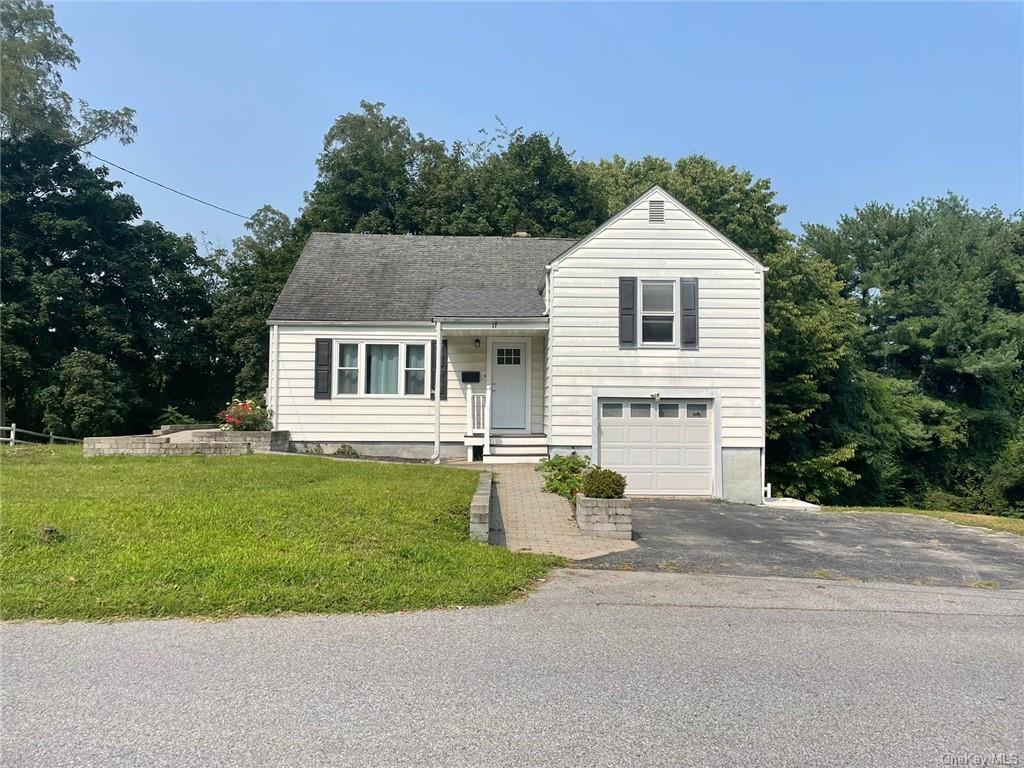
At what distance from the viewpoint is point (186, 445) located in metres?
14.3

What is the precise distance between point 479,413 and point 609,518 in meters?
7.68

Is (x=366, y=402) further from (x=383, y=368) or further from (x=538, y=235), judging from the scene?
(x=538, y=235)

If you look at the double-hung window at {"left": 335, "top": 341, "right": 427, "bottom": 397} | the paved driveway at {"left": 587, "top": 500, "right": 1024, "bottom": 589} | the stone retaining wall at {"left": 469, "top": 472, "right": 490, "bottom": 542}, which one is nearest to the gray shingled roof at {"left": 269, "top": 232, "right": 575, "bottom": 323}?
the double-hung window at {"left": 335, "top": 341, "right": 427, "bottom": 397}

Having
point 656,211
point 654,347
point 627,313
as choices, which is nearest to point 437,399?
point 627,313

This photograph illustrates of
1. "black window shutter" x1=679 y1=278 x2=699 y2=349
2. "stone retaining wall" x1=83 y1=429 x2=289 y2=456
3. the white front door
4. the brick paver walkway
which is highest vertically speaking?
"black window shutter" x1=679 y1=278 x2=699 y2=349

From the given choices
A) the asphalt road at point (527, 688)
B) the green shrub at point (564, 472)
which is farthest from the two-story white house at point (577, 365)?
the asphalt road at point (527, 688)

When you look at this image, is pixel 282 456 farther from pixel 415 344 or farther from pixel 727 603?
pixel 727 603

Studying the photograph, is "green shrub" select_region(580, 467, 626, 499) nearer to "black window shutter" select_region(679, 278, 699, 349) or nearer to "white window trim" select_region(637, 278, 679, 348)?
"white window trim" select_region(637, 278, 679, 348)

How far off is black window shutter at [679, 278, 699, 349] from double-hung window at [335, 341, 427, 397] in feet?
19.9

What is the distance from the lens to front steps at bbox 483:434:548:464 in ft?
51.2

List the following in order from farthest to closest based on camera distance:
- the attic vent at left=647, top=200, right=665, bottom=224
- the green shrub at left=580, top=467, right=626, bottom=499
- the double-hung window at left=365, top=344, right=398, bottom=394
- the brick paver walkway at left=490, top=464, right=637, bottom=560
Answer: the double-hung window at left=365, top=344, right=398, bottom=394 < the attic vent at left=647, top=200, right=665, bottom=224 < the green shrub at left=580, top=467, right=626, bottom=499 < the brick paver walkway at left=490, top=464, right=637, bottom=560

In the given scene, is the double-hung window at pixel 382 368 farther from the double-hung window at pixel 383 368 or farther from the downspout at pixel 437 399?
the downspout at pixel 437 399

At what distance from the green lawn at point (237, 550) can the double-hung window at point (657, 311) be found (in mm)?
6750

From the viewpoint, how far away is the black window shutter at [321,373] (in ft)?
54.6
